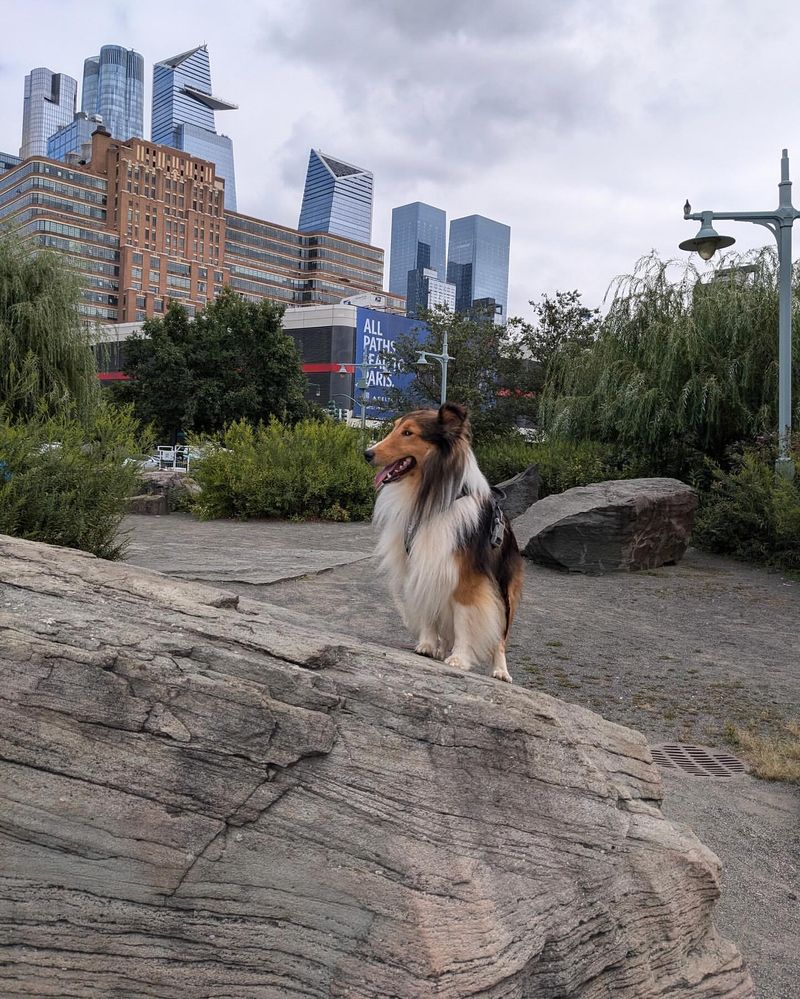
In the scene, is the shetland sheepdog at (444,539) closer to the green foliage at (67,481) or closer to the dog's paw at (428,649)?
the dog's paw at (428,649)

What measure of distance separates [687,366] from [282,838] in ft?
55.2

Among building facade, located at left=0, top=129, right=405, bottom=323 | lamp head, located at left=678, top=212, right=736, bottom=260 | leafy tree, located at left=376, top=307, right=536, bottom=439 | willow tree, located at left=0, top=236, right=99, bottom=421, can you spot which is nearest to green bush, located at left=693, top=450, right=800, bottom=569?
lamp head, located at left=678, top=212, right=736, bottom=260

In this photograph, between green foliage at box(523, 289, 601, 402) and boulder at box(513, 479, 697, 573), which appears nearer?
boulder at box(513, 479, 697, 573)

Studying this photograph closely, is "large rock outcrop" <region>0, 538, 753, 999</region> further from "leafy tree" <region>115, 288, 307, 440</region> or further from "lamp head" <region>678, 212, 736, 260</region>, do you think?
"leafy tree" <region>115, 288, 307, 440</region>

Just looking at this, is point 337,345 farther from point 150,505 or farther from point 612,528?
point 612,528

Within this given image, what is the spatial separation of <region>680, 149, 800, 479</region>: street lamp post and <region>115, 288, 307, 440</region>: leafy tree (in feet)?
119

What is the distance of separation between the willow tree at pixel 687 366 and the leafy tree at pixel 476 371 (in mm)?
10553

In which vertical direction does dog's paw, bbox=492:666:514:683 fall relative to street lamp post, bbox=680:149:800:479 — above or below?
below

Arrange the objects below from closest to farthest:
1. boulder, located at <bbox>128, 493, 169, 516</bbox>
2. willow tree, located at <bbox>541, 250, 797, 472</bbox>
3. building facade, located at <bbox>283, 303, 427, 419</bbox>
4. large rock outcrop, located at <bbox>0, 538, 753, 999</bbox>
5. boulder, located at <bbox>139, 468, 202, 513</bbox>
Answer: large rock outcrop, located at <bbox>0, 538, 753, 999</bbox>, willow tree, located at <bbox>541, 250, 797, 472</bbox>, boulder, located at <bbox>128, 493, 169, 516</bbox>, boulder, located at <bbox>139, 468, 202, 513</bbox>, building facade, located at <bbox>283, 303, 427, 419</bbox>

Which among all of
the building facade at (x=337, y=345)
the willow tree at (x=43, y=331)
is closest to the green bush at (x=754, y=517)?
the willow tree at (x=43, y=331)

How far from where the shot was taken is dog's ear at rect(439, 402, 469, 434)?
4.40 metres

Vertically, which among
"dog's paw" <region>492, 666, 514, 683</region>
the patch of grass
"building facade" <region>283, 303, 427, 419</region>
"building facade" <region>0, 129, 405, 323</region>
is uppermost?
"building facade" <region>0, 129, 405, 323</region>

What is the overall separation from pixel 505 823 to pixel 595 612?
305 inches

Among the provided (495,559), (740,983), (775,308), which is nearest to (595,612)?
(495,559)
